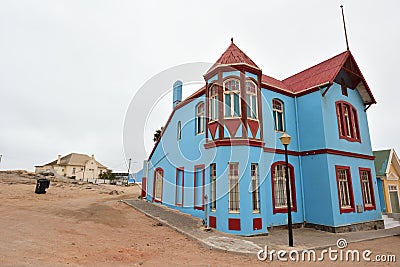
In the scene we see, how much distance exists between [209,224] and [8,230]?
289 inches

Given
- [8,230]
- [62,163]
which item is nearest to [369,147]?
[8,230]

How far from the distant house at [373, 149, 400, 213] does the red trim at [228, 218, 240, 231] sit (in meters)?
Result: 13.4

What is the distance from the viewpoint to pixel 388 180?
1714cm

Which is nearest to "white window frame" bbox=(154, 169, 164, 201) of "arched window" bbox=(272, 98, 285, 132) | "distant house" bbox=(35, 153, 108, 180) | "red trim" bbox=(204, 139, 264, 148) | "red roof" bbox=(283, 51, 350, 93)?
"red trim" bbox=(204, 139, 264, 148)

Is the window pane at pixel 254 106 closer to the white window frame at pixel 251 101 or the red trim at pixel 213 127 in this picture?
the white window frame at pixel 251 101

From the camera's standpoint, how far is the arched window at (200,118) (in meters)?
13.7

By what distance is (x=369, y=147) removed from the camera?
14.8m

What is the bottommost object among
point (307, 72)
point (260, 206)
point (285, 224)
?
point (285, 224)

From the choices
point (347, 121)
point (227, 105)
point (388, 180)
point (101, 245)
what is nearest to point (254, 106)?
point (227, 105)

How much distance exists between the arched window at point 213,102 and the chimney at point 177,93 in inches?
252

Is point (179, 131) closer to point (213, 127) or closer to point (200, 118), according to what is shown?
point (200, 118)

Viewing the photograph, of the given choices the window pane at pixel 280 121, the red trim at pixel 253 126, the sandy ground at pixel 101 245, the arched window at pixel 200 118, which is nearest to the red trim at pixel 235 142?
the red trim at pixel 253 126

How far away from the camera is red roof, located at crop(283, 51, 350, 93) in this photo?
1282 cm

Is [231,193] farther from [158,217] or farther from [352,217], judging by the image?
[352,217]
